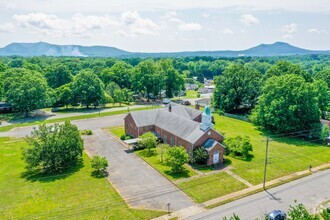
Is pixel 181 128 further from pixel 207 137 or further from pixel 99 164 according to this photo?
pixel 99 164

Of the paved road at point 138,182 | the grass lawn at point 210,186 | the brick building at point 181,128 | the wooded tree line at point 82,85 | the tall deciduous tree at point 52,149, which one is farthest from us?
the wooded tree line at point 82,85

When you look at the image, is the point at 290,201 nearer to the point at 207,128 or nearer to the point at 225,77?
the point at 207,128

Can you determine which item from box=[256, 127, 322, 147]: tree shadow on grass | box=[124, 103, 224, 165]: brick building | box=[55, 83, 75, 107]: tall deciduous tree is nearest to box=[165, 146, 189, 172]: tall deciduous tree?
box=[124, 103, 224, 165]: brick building

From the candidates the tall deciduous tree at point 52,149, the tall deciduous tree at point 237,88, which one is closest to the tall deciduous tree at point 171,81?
the tall deciduous tree at point 237,88

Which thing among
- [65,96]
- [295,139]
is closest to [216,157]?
[295,139]

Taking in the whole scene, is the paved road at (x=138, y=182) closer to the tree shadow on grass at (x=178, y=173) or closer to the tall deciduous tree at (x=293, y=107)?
the tree shadow on grass at (x=178, y=173)

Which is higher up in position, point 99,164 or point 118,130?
point 99,164

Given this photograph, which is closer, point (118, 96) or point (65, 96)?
point (65, 96)
